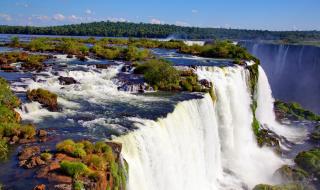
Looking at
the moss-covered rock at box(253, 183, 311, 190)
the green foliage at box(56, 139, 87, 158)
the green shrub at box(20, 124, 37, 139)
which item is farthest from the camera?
the moss-covered rock at box(253, 183, 311, 190)

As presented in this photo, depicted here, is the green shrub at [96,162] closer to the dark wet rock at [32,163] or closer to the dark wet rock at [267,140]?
the dark wet rock at [32,163]

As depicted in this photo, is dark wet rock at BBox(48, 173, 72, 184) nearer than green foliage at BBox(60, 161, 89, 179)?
Yes

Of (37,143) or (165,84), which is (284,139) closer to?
(165,84)

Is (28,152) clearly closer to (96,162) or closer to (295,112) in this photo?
(96,162)

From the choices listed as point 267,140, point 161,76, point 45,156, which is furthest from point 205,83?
point 45,156

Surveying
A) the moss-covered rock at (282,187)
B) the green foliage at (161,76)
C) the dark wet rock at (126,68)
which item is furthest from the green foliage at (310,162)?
the dark wet rock at (126,68)

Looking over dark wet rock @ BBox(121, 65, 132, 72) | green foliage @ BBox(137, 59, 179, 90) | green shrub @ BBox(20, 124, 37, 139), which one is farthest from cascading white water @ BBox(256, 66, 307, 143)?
green shrub @ BBox(20, 124, 37, 139)

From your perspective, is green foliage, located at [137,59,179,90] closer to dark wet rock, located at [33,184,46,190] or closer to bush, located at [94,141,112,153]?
bush, located at [94,141,112,153]
